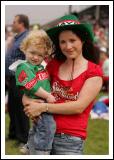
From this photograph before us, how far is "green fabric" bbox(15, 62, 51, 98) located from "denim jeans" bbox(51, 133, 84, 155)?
0.26m

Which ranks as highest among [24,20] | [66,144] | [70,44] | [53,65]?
[24,20]

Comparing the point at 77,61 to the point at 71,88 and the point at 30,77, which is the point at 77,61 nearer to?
the point at 71,88

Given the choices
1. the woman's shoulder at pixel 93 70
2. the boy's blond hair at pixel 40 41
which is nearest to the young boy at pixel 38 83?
the boy's blond hair at pixel 40 41

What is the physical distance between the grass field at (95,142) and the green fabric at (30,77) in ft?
8.36

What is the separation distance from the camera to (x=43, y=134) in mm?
2256

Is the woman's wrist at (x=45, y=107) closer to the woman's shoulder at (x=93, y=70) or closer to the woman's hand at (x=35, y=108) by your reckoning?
the woman's hand at (x=35, y=108)

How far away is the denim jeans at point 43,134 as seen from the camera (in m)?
2.24

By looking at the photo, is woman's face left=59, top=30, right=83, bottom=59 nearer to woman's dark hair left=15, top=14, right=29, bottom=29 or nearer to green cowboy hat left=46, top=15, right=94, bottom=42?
green cowboy hat left=46, top=15, right=94, bottom=42

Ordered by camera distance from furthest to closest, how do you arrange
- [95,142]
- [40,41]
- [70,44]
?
1. [95,142]
2. [40,41]
3. [70,44]

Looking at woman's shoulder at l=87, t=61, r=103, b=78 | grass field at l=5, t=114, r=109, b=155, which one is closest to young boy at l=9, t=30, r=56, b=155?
woman's shoulder at l=87, t=61, r=103, b=78

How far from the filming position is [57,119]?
225cm

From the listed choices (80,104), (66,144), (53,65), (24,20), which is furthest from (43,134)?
(24,20)

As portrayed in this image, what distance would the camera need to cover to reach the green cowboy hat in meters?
2.22

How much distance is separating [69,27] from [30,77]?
0.32 meters
